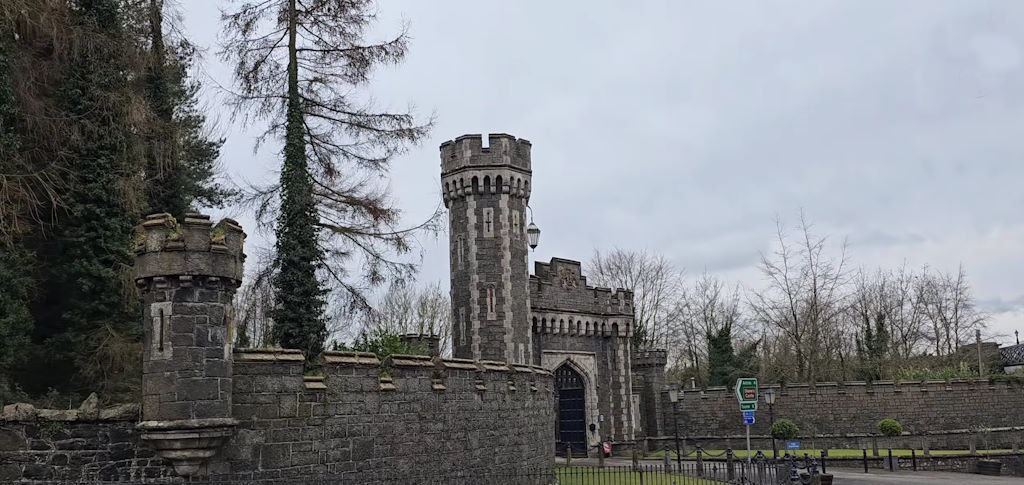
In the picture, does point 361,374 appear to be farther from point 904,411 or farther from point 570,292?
point 904,411

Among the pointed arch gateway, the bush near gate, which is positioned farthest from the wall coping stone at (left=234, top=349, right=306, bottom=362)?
the bush near gate

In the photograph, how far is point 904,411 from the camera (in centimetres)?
3762

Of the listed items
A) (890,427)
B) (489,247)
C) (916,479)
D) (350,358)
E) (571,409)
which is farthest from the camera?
(890,427)

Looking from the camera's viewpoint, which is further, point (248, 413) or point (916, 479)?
point (916, 479)

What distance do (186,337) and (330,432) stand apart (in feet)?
9.15

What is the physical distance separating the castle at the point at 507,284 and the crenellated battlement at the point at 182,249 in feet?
58.6

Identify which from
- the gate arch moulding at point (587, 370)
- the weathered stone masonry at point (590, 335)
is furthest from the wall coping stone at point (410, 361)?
the gate arch moulding at point (587, 370)

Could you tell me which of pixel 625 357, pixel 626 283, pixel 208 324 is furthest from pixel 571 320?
pixel 626 283

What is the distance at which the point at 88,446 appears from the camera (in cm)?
Answer: 1112

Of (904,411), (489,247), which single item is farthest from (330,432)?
(904,411)

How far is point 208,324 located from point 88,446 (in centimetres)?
223

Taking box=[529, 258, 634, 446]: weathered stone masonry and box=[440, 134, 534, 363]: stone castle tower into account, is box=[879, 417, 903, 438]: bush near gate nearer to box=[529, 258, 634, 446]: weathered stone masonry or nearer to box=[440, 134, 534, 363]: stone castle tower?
box=[529, 258, 634, 446]: weathered stone masonry

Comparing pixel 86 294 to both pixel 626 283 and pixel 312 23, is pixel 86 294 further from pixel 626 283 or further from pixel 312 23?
pixel 626 283

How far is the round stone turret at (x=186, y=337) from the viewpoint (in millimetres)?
10867
